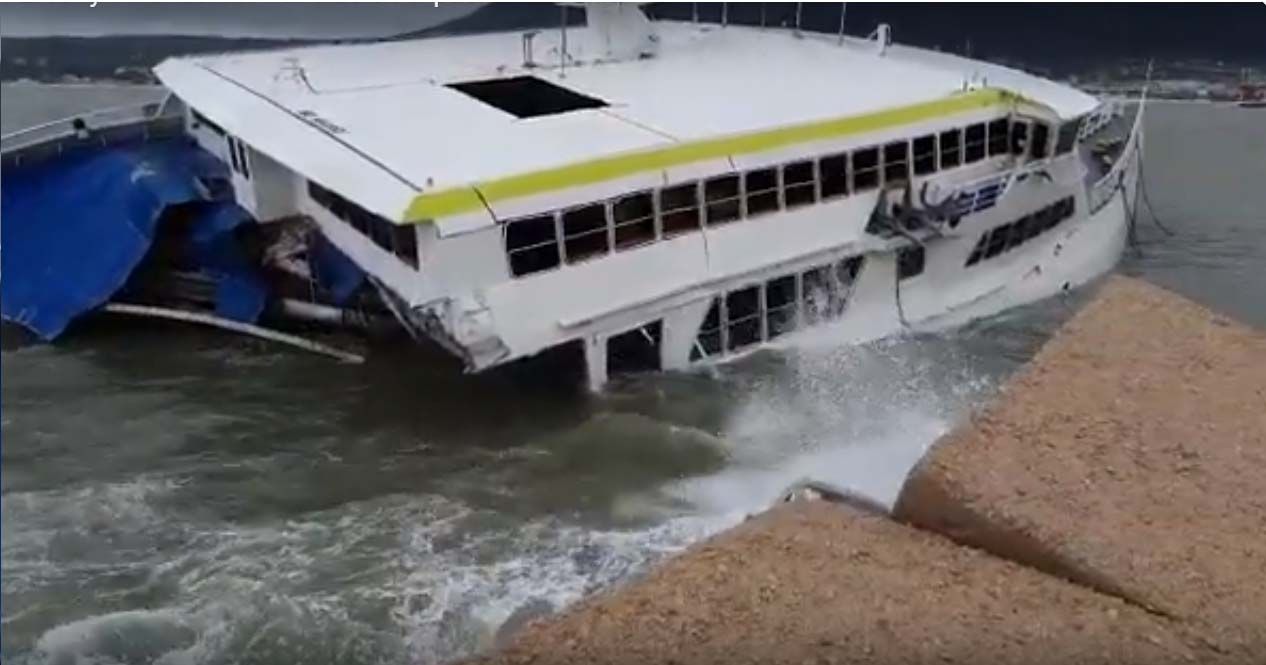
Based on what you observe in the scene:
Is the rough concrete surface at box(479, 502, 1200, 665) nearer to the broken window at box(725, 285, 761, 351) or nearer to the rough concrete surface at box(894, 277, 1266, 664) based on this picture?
the rough concrete surface at box(894, 277, 1266, 664)

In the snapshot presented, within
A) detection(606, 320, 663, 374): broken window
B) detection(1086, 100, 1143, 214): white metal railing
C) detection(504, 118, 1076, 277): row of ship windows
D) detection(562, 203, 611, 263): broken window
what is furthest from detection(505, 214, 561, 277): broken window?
detection(1086, 100, 1143, 214): white metal railing

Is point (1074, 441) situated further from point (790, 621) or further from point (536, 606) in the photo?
point (536, 606)

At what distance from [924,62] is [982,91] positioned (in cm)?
232

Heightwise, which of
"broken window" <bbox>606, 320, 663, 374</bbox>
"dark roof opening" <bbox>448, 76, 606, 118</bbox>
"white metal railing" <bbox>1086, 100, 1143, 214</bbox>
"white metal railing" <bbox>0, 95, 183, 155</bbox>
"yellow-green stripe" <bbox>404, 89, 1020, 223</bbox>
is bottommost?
"broken window" <bbox>606, 320, 663, 374</bbox>

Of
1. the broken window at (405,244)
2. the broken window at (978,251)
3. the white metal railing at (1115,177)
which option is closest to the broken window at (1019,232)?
the broken window at (978,251)

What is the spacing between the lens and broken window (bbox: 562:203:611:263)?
1023 centimetres

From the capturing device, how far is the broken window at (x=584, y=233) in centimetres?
1023

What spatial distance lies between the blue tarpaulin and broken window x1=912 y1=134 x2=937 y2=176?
6.22 m

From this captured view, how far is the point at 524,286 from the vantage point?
1005 centimetres

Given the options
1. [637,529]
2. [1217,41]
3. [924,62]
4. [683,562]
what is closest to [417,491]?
[637,529]

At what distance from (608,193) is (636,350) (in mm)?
1506

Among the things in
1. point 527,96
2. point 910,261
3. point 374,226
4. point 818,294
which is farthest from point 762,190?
point 374,226

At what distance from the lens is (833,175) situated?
1175cm

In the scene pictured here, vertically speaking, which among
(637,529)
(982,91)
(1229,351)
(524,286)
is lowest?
(637,529)
